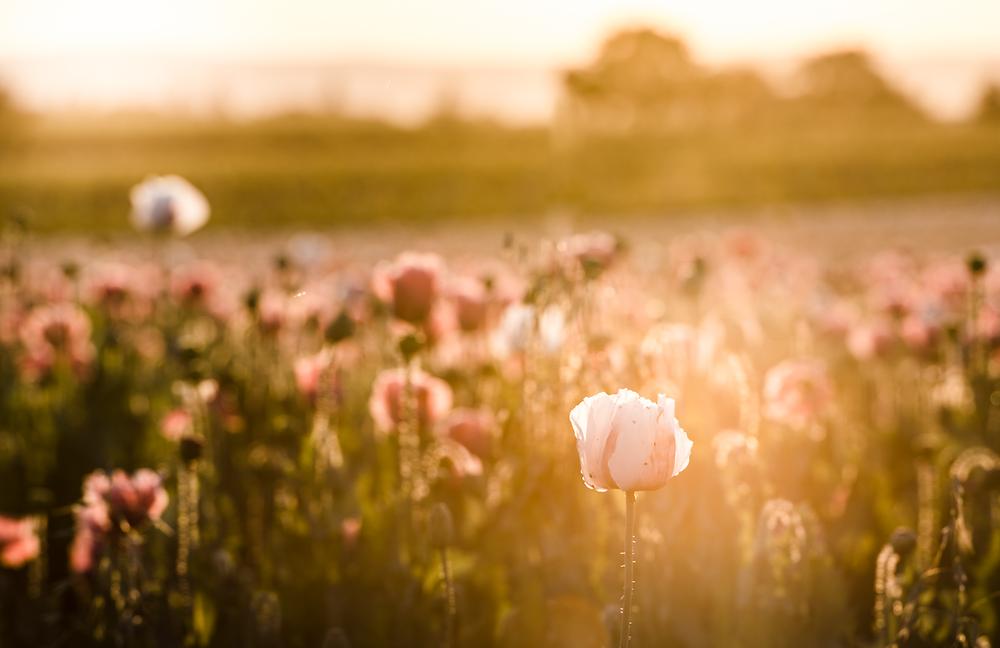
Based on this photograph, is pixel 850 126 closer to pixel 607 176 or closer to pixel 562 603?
pixel 607 176

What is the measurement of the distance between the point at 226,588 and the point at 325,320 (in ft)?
3.90

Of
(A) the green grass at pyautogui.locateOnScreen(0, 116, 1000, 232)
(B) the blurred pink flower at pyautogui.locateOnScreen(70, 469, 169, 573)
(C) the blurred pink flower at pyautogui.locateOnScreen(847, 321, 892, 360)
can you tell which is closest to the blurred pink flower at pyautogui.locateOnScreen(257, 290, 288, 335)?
(B) the blurred pink flower at pyautogui.locateOnScreen(70, 469, 169, 573)

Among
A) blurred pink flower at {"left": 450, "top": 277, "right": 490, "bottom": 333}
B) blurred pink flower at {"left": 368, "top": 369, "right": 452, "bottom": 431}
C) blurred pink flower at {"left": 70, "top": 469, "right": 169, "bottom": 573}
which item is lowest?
blurred pink flower at {"left": 70, "top": 469, "right": 169, "bottom": 573}

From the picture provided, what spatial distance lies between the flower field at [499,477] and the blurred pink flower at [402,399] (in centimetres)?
1

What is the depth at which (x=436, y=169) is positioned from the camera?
72.4 feet

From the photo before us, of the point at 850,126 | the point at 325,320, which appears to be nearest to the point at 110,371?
the point at 325,320

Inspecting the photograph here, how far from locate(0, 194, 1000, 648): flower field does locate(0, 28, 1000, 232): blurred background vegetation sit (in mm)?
6185

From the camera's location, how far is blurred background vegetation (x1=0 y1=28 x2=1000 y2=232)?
17.9m

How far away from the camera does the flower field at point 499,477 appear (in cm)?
229

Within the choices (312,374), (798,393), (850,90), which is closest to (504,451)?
(312,374)

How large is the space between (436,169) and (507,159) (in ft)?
10.0

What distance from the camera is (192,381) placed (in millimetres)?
2600

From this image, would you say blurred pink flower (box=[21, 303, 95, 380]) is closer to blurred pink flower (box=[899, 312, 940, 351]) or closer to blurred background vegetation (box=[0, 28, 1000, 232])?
blurred pink flower (box=[899, 312, 940, 351])

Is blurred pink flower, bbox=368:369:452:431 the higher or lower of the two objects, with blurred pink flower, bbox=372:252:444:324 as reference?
lower
